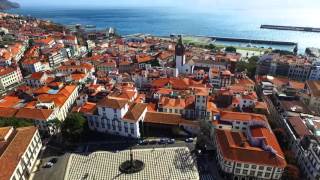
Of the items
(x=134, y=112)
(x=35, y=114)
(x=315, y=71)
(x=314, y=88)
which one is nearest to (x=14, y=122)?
(x=35, y=114)

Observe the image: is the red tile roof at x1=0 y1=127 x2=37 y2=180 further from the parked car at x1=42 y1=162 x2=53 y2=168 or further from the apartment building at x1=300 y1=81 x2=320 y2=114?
the apartment building at x1=300 y1=81 x2=320 y2=114

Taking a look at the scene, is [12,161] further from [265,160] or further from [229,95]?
[229,95]

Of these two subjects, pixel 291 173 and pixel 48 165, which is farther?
pixel 48 165

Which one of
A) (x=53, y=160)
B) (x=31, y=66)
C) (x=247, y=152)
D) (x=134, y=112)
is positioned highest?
(x=134, y=112)

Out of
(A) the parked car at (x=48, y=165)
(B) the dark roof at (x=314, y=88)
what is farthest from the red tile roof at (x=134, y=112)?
(B) the dark roof at (x=314, y=88)

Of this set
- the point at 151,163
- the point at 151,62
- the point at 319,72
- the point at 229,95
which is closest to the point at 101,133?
the point at 151,163

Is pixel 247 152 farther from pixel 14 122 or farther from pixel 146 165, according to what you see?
pixel 14 122
